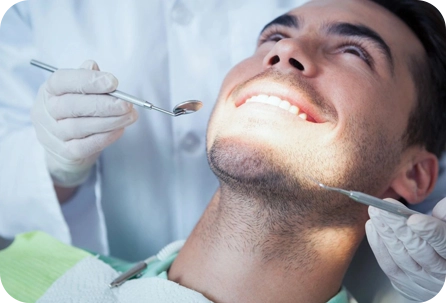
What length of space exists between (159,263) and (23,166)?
551mm

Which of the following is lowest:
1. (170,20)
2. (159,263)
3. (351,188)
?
(159,263)

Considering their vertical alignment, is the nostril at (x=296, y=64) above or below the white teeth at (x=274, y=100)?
above

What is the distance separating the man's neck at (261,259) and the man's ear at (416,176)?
178 millimetres

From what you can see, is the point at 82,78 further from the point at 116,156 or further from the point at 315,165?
the point at 315,165

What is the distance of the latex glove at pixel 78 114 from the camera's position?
1208 millimetres

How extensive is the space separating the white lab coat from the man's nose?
47 cm

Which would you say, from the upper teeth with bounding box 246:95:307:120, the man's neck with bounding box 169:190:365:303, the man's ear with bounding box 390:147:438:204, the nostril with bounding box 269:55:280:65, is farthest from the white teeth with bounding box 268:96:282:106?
the man's ear with bounding box 390:147:438:204

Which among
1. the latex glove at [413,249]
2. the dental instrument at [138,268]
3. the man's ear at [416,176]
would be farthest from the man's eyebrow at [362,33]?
the dental instrument at [138,268]

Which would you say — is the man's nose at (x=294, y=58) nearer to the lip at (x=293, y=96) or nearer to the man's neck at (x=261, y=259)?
the lip at (x=293, y=96)

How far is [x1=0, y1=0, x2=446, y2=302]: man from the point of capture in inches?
40.9

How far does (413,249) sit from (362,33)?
517mm

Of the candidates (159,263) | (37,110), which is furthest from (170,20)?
(159,263)

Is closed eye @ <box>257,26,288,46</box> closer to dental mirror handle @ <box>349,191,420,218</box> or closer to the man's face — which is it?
the man's face

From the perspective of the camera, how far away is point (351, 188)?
1.09 m
